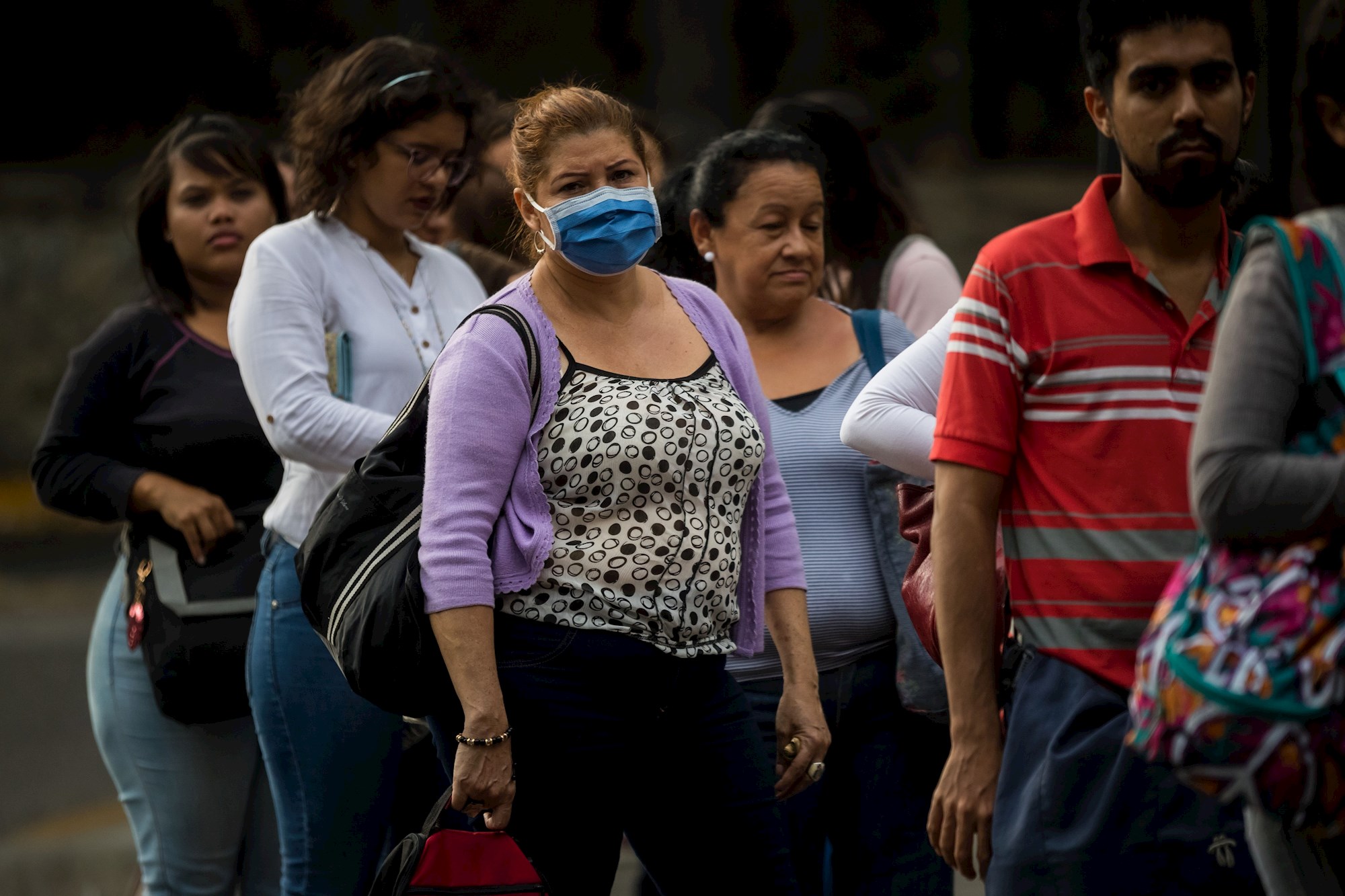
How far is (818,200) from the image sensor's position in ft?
12.7

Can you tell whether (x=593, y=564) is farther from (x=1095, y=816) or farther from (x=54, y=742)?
(x=54, y=742)

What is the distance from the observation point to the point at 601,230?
296 cm

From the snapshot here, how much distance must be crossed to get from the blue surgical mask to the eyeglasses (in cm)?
73

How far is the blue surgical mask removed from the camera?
2.97 metres

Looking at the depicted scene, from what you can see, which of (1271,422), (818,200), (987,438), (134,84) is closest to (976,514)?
(987,438)

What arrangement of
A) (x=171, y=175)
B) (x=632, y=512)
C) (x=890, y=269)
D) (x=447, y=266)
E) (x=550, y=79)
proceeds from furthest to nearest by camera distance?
(x=550, y=79)
(x=890, y=269)
(x=171, y=175)
(x=447, y=266)
(x=632, y=512)

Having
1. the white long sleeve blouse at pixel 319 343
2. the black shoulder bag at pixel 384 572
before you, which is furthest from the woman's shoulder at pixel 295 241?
the black shoulder bag at pixel 384 572

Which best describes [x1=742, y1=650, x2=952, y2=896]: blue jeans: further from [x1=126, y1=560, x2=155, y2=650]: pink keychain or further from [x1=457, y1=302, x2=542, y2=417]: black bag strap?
[x1=126, y1=560, x2=155, y2=650]: pink keychain

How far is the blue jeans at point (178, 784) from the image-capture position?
381 centimetres

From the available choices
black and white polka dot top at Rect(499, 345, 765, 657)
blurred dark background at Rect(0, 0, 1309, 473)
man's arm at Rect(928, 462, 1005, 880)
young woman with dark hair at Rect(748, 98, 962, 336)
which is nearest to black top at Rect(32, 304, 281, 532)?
black and white polka dot top at Rect(499, 345, 765, 657)

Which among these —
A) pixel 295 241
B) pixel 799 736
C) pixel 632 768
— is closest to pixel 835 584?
pixel 799 736

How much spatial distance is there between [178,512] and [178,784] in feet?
2.05

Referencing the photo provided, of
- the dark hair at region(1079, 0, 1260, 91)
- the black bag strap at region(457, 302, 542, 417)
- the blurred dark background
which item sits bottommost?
the blurred dark background

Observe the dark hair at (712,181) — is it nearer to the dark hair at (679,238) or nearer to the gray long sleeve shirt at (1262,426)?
the dark hair at (679,238)
